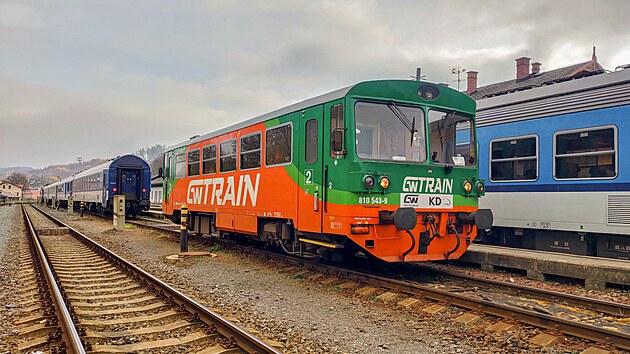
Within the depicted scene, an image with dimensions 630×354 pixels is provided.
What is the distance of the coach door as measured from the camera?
783cm

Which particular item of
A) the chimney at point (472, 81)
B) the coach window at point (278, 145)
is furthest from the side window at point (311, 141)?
the chimney at point (472, 81)

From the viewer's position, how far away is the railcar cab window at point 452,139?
7.92 m

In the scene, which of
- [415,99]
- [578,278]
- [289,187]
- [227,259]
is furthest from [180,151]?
[578,278]

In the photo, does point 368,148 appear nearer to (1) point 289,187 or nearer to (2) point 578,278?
(1) point 289,187

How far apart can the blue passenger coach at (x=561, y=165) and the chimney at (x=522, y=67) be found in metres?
22.5

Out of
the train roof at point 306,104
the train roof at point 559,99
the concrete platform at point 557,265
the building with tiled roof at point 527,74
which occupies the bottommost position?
the concrete platform at point 557,265

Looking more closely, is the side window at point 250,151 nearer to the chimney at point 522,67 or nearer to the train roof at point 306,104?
the train roof at point 306,104

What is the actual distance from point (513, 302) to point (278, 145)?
15.7ft

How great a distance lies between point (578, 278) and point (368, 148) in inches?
154

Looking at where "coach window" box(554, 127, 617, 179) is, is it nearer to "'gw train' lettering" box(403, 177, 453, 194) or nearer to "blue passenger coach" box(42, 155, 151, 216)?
"'gw train' lettering" box(403, 177, 453, 194)

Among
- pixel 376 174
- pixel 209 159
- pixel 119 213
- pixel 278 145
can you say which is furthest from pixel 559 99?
pixel 119 213

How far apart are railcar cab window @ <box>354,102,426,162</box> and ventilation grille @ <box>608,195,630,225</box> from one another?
12.2 feet

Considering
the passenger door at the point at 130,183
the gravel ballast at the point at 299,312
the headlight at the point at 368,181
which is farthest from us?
the passenger door at the point at 130,183

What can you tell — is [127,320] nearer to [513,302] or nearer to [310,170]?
[310,170]
